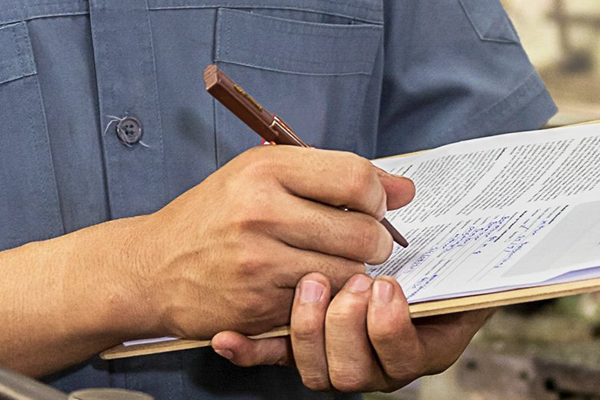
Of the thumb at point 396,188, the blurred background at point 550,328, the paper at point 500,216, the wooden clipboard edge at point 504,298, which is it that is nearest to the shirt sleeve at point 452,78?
the paper at point 500,216

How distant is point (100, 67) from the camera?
74cm

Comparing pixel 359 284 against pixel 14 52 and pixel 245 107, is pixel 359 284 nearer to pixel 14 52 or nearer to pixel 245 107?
pixel 245 107

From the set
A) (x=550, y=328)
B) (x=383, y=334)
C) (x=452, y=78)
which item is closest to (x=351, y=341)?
(x=383, y=334)

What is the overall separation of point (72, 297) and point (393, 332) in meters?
0.26

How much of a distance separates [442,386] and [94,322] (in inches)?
49.6

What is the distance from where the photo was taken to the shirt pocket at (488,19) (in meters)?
0.93

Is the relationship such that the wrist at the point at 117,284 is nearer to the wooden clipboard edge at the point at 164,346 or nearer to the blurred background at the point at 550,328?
the wooden clipboard edge at the point at 164,346

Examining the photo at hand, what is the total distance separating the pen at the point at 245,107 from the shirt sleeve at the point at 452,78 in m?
0.29

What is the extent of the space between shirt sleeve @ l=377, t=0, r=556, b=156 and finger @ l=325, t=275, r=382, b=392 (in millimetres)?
337

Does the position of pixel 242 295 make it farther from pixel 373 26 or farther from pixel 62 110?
pixel 373 26

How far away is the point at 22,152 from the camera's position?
2.39 ft

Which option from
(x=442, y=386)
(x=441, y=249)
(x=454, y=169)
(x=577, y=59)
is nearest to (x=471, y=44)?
(x=454, y=169)

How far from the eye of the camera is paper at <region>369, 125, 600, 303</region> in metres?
0.58

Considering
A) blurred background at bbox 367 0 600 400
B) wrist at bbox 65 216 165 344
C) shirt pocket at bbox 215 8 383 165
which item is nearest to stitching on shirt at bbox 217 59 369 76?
shirt pocket at bbox 215 8 383 165
